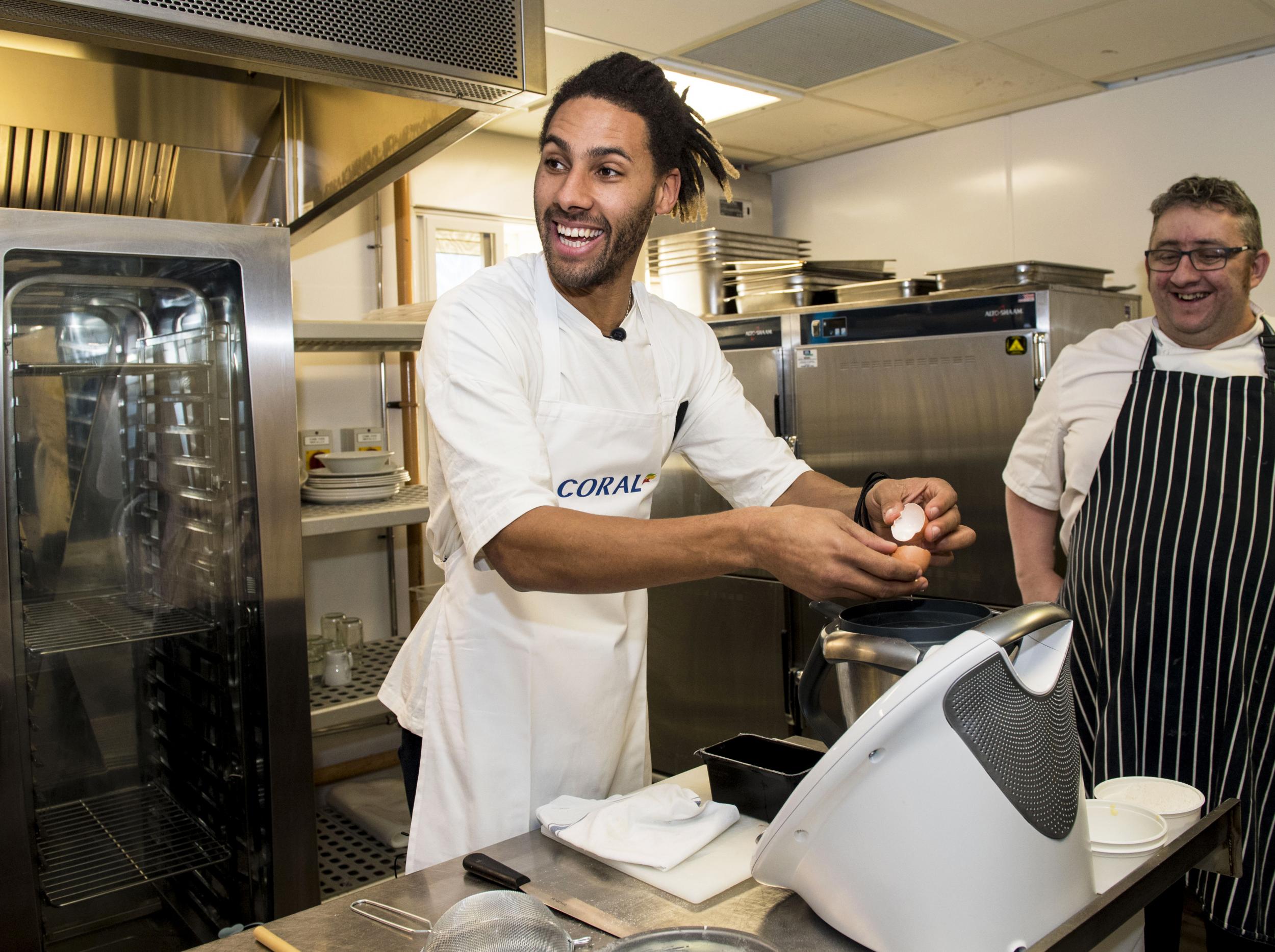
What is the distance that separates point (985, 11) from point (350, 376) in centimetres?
233

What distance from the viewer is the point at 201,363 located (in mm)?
2250

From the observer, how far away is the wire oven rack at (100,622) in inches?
82.0

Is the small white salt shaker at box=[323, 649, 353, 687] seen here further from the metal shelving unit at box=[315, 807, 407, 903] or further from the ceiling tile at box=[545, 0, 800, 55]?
the ceiling tile at box=[545, 0, 800, 55]

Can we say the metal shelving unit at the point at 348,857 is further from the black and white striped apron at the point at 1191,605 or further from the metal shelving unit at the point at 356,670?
the black and white striped apron at the point at 1191,605

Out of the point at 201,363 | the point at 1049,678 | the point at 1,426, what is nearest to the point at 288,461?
the point at 201,363

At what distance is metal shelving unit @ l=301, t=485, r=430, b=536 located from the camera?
8.04ft

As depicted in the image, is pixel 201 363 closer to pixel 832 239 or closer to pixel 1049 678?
pixel 1049 678

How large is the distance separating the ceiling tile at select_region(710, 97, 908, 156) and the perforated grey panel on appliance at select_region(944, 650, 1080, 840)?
3.08 m

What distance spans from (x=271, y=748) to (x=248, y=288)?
1006mm

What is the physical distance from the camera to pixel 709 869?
3.75ft

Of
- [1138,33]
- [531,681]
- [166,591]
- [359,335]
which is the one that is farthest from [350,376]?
[1138,33]

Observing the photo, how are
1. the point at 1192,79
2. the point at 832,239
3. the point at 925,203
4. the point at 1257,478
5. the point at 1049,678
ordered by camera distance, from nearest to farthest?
the point at 1049,678, the point at 1257,478, the point at 1192,79, the point at 925,203, the point at 832,239

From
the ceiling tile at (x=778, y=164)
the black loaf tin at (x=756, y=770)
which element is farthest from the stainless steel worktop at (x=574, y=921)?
the ceiling tile at (x=778, y=164)

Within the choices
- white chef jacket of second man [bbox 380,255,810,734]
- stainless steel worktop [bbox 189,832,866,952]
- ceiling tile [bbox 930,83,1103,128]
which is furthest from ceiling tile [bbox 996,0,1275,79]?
stainless steel worktop [bbox 189,832,866,952]
